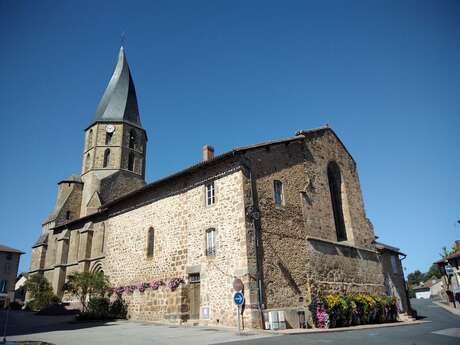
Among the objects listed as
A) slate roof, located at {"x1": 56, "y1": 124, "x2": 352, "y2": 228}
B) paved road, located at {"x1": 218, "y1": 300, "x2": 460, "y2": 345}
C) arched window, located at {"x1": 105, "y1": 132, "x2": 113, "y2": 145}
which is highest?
arched window, located at {"x1": 105, "y1": 132, "x2": 113, "y2": 145}

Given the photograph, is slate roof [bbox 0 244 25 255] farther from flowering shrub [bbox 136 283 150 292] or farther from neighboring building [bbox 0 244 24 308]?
flowering shrub [bbox 136 283 150 292]

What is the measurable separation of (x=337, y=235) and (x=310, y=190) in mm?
3727

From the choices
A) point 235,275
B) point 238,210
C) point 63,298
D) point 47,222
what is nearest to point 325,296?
point 235,275

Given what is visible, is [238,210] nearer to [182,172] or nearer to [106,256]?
[182,172]

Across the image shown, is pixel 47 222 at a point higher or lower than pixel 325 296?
higher

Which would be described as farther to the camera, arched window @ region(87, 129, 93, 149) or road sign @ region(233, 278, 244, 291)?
arched window @ region(87, 129, 93, 149)

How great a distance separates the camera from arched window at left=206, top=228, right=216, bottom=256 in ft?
45.4

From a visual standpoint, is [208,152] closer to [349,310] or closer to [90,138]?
[349,310]

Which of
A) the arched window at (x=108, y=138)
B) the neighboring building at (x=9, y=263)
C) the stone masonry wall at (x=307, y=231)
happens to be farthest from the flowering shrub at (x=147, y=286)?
the neighboring building at (x=9, y=263)

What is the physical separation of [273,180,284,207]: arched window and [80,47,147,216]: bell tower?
62.8ft

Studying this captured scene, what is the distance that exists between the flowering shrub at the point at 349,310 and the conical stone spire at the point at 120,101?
25.7 metres

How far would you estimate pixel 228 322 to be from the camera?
12266 mm

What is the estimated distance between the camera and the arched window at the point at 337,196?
18828mm

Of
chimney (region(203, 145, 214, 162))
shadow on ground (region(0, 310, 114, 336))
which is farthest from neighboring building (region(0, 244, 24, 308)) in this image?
chimney (region(203, 145, 214, 162))
